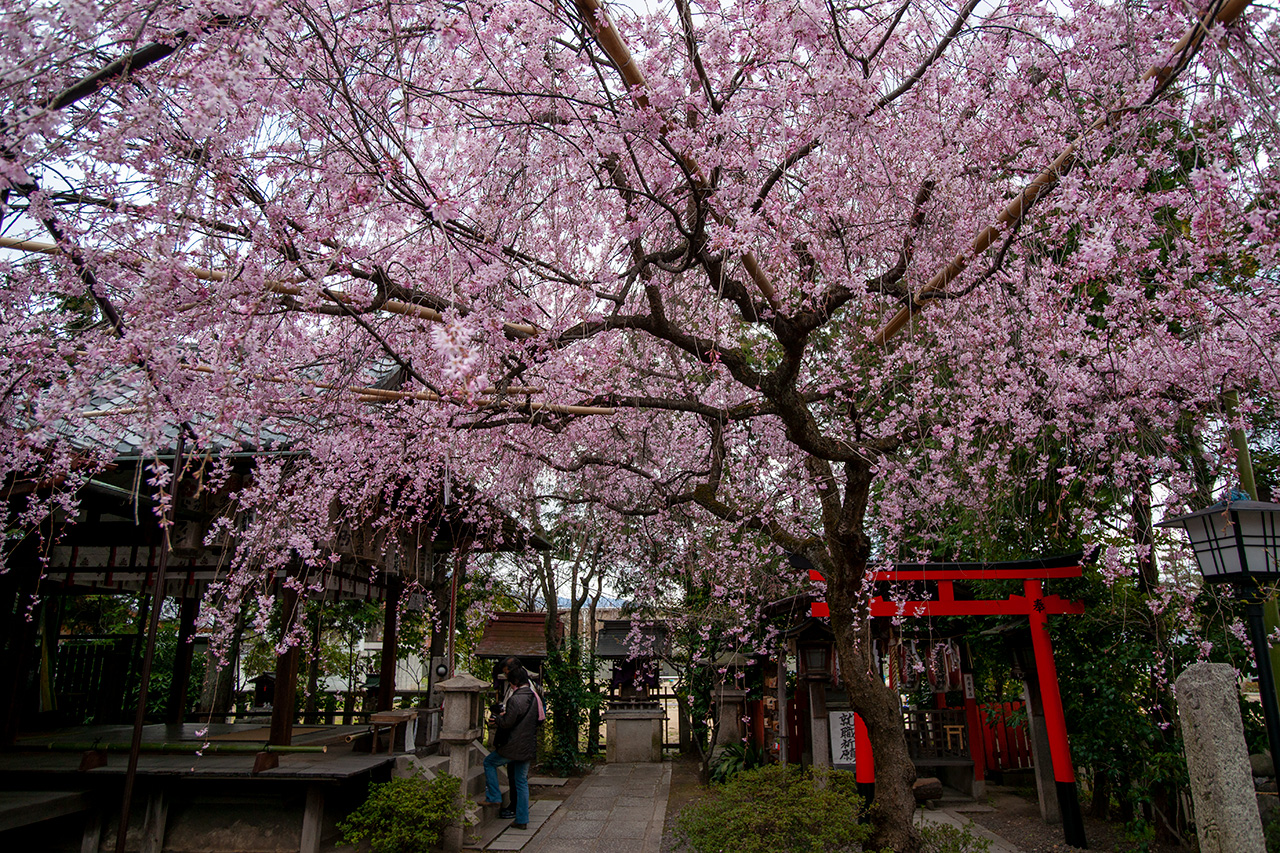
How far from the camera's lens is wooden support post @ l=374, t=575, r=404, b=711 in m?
8.51

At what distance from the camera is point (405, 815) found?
584cm

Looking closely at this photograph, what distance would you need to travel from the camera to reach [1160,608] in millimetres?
4797

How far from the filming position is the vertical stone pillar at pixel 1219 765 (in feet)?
12.8

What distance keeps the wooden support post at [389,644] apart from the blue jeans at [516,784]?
1.70m

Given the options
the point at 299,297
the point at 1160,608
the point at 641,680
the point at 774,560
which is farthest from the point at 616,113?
the point at 641,680

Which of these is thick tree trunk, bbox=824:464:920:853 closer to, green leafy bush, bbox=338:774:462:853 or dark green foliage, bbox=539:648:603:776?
green leafy bush, bbox=338:774:462:853

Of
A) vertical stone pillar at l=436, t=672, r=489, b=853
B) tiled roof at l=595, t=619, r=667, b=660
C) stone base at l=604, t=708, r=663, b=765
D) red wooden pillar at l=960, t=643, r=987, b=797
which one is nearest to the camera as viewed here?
vertical stone pillar at l=436, t=672, r=489, b=853

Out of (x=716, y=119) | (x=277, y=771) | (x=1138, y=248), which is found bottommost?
(x=277, y=771)

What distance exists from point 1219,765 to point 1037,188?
333 cm

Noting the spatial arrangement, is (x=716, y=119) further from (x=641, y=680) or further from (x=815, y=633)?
(x=641, y=680)

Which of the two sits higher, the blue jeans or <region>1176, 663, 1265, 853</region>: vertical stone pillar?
<region>1176, 663, 1265, 853</region>: vertical stone pillar

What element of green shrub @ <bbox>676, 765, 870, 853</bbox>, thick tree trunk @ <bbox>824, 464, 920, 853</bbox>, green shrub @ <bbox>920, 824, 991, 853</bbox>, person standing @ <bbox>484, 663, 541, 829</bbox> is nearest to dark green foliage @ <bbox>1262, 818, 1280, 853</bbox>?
green shrub @ <bbox>920, 824, 991, 853</bbox>

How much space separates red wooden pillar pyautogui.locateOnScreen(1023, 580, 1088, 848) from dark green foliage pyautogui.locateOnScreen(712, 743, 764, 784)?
4864 millimetres

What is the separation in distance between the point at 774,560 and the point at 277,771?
6.41 m
